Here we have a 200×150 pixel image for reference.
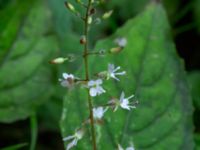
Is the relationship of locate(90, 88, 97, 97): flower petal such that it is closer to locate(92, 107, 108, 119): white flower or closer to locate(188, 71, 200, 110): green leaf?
locate(92, 107, 108, 119): white flower

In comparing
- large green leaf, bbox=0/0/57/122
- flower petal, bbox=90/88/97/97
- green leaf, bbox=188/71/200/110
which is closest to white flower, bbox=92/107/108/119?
flower petal, bbox=90/88/97/97

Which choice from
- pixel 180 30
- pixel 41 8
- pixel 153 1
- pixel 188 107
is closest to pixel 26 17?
pixel 41 8

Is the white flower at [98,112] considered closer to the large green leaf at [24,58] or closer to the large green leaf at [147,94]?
the large green leaf at [147,94]

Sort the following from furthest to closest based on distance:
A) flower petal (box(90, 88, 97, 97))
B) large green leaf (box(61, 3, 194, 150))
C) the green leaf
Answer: the green leaf < large green leaf (box(61, 3, 194, 150)) < flower petal (box(90, 88, 97, 97))

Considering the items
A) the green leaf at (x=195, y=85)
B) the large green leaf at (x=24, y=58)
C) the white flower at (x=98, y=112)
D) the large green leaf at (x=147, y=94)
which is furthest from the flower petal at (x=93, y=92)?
the green leaf at (x=195, y=85)

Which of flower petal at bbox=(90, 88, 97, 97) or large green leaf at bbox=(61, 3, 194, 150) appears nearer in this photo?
flower petal at bbox=(90, 88, 97, 97)

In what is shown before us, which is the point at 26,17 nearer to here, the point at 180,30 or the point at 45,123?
the point at 45,123
